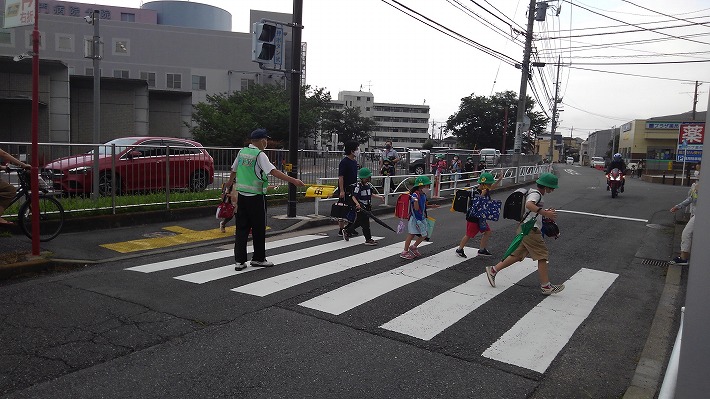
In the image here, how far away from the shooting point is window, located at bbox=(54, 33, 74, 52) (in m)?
57.7

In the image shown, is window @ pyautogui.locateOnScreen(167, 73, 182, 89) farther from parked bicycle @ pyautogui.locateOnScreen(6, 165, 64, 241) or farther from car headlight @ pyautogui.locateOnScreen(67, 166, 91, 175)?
parked bicycle @ pyautogui.locateOnScreen(6, 165, 64, 241)

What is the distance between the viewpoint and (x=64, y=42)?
190 feet

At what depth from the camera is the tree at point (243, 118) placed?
4169 cm

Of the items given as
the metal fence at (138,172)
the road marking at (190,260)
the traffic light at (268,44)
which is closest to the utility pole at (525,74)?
the metal fence at (138,172)

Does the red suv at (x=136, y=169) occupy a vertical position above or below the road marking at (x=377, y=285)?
above

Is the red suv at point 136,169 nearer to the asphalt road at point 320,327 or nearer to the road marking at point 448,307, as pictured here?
the asphalt road at point 320,327

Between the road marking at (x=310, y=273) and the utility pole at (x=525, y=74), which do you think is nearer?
the road marking at (x=310, y=273)

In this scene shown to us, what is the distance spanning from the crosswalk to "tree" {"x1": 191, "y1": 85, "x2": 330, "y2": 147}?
32.9 m

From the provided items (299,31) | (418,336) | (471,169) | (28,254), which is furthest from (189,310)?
(471,169)

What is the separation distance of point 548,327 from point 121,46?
62.8 m

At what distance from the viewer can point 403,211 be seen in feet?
28.9

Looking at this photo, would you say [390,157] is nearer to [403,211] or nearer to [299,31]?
[299,31]

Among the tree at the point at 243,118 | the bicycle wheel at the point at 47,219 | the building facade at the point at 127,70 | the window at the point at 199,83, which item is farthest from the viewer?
the window at the point at 199,83

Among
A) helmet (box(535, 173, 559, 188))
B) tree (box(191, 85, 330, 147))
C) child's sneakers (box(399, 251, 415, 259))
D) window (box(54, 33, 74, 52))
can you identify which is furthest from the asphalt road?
window (box(54, 33, 74, 52))
